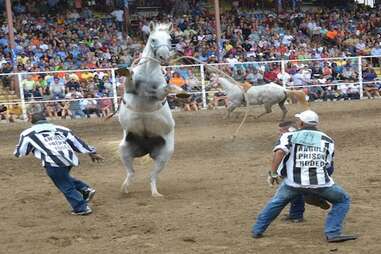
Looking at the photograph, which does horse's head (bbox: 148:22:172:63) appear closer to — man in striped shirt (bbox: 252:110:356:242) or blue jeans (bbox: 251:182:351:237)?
man in striped shirt (bbox: 252:110:356:242)

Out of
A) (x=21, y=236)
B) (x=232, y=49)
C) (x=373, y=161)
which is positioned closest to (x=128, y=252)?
(x=21, y=236)

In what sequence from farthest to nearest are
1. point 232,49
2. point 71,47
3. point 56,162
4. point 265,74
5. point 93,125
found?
point 232,49
point 71,47
point 265,74
point 93,125
point 56,162

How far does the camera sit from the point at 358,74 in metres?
22.6

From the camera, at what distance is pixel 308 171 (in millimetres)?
5648

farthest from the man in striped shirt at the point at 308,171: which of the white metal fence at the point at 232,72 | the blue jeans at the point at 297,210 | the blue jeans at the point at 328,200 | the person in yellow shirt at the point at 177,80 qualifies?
the person in yellow shirt at the point at 177,80

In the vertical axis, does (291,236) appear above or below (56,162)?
below

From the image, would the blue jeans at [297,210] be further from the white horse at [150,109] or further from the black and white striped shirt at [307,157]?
the white horse at [150,109]

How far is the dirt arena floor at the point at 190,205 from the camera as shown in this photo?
5750mm

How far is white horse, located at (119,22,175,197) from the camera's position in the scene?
773 centimetres

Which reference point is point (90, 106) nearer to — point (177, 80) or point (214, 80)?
point (177, 80)

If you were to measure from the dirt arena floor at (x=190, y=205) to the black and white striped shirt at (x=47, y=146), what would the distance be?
2.17 feet

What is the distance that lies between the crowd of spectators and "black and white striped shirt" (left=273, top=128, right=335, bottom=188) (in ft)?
41.6

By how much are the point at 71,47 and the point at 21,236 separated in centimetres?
1768

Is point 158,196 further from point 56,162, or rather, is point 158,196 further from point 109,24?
point 109,24
